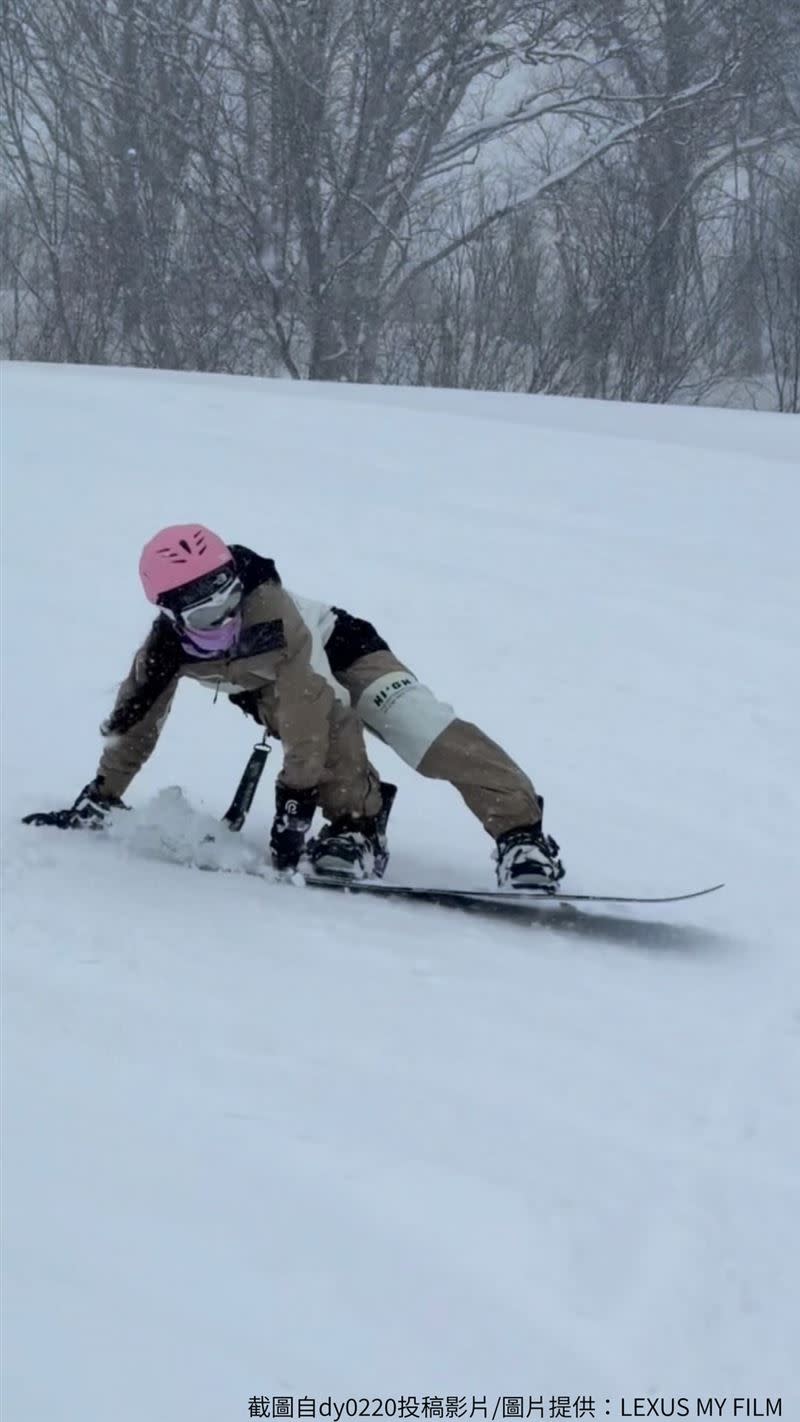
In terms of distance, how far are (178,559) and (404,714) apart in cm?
84

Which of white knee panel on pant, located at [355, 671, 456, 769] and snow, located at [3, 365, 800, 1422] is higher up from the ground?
white knee panel on pant, located at [355, 671, 456, 769]

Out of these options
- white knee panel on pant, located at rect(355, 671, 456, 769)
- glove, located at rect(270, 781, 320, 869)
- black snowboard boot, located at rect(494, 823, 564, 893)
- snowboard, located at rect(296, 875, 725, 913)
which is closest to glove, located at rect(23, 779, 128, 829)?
glove, located at rect(270, 781, 320, 869)

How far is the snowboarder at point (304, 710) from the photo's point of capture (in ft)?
13.5

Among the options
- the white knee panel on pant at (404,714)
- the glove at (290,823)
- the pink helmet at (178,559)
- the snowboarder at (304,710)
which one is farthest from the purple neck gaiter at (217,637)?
the white knee panel on pant at (404,714)

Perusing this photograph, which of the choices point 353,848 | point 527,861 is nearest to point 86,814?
point 353,848

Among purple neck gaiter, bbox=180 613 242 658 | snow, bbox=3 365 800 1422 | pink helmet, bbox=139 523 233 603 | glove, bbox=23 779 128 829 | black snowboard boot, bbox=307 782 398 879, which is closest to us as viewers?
snow, bbox=3 365 800 1422

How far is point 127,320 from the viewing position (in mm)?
19188

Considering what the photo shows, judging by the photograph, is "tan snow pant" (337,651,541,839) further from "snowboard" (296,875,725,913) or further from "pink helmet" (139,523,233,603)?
"pink helmet" (139,523,233,603)

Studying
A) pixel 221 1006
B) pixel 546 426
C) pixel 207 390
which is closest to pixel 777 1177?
pixel 221 1006

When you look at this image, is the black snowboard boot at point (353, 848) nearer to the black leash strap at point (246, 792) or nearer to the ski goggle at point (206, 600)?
the black leash strap at point (246, 792)

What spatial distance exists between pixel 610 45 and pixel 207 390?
38.1ft

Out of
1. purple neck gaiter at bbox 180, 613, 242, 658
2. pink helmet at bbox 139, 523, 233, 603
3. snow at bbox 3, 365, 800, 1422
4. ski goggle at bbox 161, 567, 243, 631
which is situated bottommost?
snow at bbox 3, 365, 800, 1422

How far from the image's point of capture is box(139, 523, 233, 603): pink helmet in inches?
159

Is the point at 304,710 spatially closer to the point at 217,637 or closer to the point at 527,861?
the point at 217,637
